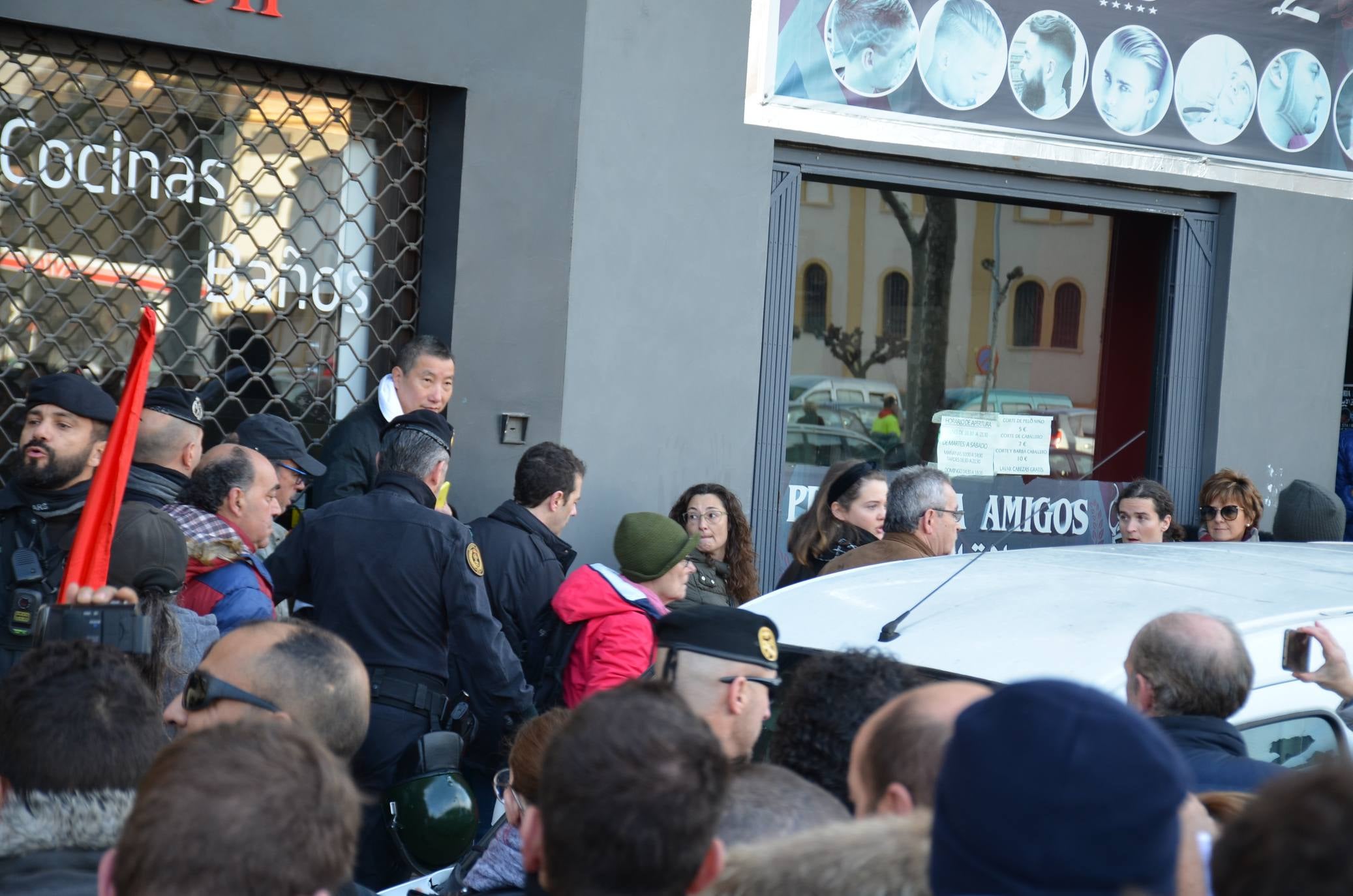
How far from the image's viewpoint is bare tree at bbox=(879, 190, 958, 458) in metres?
8.63

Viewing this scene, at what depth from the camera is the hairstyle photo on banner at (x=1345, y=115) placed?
867cm

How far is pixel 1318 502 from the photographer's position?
22.6ft

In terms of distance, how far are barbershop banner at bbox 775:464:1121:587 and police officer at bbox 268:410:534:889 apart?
3.71 metres

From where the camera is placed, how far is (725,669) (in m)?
3.09

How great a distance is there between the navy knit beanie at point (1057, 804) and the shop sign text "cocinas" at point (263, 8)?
549 cm

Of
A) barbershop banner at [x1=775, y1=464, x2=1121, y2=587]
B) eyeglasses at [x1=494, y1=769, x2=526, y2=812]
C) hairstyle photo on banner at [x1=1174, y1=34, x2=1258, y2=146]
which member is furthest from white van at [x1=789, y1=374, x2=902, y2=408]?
eyeglasses at [x1=494, y1=769, x2=526, y2=812]

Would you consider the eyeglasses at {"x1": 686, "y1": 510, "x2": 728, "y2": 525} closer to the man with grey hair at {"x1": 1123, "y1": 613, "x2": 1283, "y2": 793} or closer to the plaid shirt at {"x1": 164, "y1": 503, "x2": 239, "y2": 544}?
the plaid shirt at {"x1": 164, "y1": 503, "x2": 239, "y2": 544}

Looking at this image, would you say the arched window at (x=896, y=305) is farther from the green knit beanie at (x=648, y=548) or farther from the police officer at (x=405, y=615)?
the police officer at (x=405, y=615)

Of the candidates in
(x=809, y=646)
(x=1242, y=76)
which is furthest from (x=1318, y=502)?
(x=809, y=646)

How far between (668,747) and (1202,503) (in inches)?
236

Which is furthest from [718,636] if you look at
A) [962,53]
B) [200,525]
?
[962,53]

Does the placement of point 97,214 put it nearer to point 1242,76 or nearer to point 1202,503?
point 1202,503

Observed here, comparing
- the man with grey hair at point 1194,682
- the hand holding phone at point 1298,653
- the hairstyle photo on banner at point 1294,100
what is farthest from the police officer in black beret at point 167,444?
the hairstyle photo on banner at point 1294,100

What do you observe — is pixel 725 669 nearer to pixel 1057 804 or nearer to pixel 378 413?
pixel 1057 804
